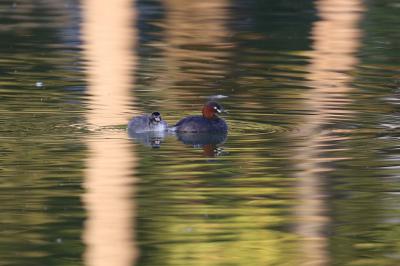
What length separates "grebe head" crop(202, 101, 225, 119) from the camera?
50.6 ft

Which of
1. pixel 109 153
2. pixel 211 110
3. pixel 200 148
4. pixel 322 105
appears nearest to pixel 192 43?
pixel 322 105

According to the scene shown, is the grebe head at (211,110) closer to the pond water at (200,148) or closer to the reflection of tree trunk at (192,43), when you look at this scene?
the pond water at (200,148)

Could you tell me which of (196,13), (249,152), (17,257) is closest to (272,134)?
(249,152)

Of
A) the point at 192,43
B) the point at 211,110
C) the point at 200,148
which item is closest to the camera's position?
the point at 200,148

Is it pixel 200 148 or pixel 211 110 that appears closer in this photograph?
pixel 200 148

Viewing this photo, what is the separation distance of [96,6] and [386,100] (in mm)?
13127

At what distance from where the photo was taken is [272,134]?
14852mm

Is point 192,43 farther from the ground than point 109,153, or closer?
closer

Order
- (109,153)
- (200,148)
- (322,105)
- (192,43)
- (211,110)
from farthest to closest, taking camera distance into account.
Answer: (192,43)
(322,105)
(211,110)
(200,148)
(109,153)

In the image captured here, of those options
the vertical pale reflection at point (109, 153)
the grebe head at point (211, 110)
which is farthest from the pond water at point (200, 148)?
the grebe head at point (211, 110)

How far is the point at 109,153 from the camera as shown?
13.7 m

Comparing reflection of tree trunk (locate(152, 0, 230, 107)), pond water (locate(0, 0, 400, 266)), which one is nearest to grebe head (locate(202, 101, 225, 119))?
pond water (locate(0, 0, 400, 266))

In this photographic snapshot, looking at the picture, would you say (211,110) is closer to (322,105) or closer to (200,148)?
(200,148)

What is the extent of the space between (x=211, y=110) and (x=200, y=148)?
113cm
